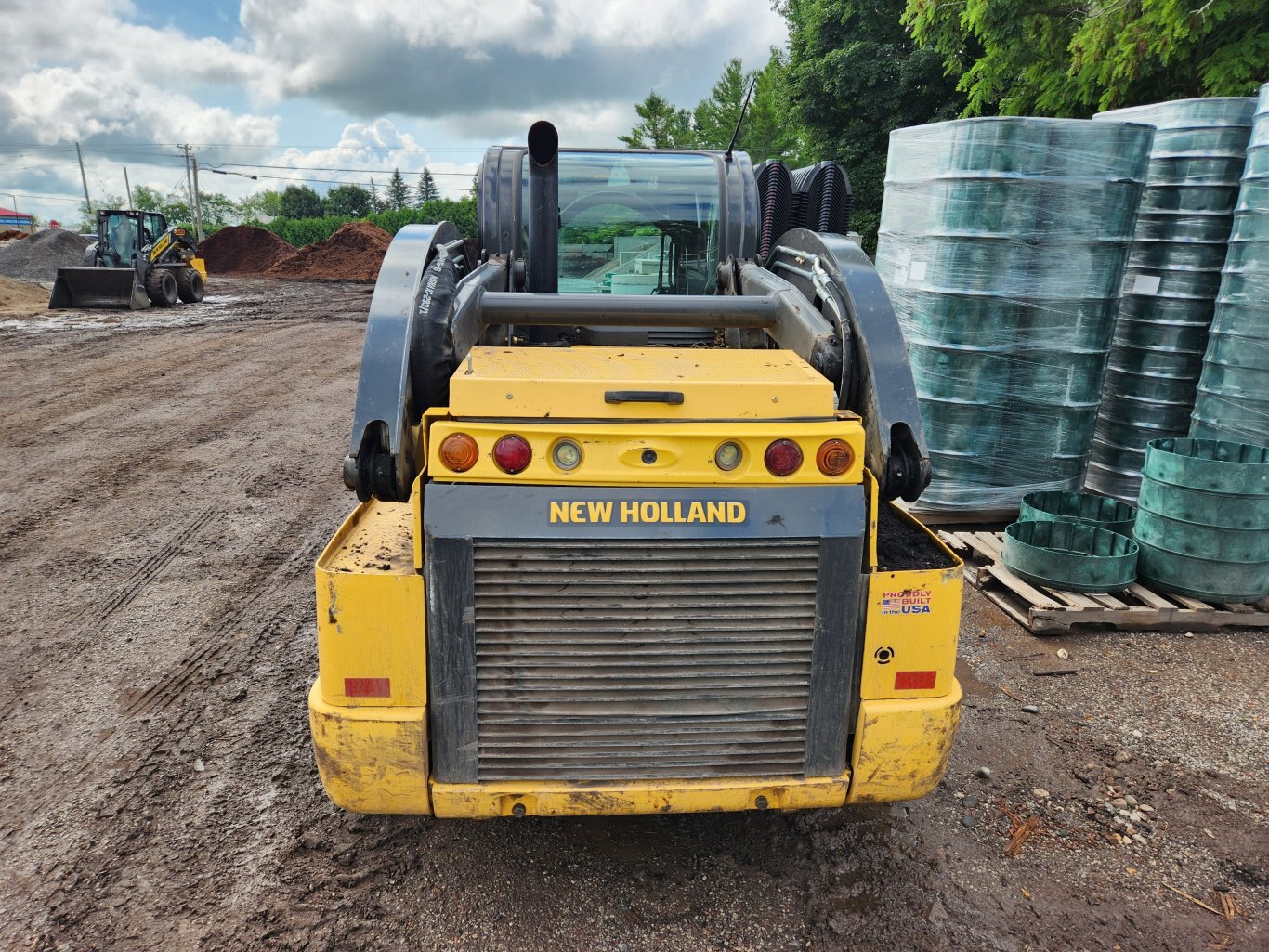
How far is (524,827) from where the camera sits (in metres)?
3.14

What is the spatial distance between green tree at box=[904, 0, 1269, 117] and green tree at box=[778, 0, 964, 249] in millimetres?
8850

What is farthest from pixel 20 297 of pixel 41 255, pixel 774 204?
pixel 774 204

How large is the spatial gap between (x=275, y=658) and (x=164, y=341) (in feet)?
41.1

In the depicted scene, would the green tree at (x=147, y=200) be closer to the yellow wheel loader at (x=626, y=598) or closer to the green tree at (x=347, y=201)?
the green tree at (x=347, y=201)

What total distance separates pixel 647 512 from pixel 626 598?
255 mm

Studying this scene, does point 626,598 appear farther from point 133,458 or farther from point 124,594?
point 133,458

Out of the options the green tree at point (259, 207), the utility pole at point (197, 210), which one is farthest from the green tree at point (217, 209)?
the utility pole at point (197, 210)

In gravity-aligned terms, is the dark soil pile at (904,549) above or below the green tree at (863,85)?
below

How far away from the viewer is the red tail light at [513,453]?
7.94 feet

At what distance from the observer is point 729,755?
2.61 metres

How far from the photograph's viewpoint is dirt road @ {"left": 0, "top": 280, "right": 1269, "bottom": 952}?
2709 millimetres

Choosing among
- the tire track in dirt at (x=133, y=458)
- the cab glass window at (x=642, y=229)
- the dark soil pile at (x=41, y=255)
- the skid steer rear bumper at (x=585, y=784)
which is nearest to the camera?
the skid steer rear bumper at (x=585, y=784)

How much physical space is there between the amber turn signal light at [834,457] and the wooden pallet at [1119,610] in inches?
112

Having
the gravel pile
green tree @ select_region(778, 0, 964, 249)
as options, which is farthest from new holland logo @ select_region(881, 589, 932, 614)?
the gravel pile
